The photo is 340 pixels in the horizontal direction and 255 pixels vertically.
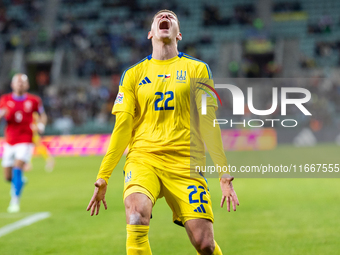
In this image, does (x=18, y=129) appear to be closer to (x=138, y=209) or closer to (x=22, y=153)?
(x=22, y=153)

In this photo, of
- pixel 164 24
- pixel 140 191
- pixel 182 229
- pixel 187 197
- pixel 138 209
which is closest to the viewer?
pixel 138 209

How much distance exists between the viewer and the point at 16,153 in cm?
941

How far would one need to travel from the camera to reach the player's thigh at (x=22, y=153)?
9.27m

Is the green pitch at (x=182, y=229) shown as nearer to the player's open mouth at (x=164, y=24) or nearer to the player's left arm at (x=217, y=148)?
the player's left arm at (x=217, y=148)

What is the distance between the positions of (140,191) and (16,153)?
20.6 feet

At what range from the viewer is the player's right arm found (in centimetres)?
386

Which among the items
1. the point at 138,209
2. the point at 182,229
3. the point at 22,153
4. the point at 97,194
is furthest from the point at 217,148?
the point at 22,153

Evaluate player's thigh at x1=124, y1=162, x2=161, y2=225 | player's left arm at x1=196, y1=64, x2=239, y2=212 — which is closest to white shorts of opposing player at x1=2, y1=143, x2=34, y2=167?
player's thigh at x1=124, y1=162, x2=161, y2=225

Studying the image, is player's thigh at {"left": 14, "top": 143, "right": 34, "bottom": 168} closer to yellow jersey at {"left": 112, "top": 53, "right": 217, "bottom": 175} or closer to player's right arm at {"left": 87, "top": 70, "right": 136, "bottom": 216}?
yellow jersey at {"left": 112, "top": 53, "right": 217, "bottom": 175}

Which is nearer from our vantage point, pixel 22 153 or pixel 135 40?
pixel 22 153

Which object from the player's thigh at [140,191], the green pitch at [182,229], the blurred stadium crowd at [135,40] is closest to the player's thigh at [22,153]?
the green pitch at [182,229]

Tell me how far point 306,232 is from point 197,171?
3277mm

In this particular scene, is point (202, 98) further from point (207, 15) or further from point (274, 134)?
point (207, 15)

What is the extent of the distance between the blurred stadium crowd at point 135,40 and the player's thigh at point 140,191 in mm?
22227
